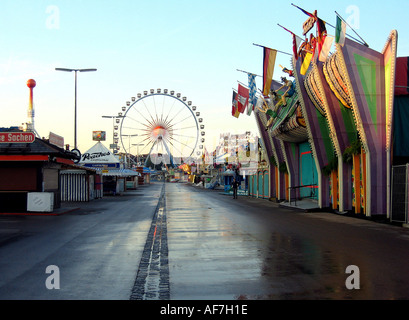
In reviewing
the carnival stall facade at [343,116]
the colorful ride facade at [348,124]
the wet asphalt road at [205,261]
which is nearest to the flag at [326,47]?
the carnival stall facade at [343,116]

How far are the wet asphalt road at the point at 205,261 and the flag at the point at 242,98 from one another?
64.0ft

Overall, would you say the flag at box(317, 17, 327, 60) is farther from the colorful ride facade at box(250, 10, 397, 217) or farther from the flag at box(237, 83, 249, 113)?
the flag at box(237, 83, 249, 113)

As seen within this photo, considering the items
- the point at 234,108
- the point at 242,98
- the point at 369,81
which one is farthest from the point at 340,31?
the point at 234,108

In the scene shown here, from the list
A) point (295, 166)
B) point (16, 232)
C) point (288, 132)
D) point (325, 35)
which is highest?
point (325, 35)

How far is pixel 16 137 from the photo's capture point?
945 inches

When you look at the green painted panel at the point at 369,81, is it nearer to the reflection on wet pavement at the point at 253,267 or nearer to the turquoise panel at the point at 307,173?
the reflection on wet pavement at the point at 253,267

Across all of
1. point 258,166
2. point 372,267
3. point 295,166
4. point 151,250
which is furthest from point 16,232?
point 258,166

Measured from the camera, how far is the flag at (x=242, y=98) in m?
34.6

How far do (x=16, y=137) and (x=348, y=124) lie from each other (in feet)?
57.7

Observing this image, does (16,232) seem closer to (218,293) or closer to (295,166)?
(218,293)

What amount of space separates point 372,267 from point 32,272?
6.62 meters

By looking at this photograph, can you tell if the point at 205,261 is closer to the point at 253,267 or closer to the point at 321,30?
the point at 253,267

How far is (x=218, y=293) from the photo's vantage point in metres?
6.78

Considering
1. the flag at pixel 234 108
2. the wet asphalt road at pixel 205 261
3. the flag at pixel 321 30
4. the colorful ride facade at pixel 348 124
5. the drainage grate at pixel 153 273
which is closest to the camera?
the drainage grate at pixel 153 273
